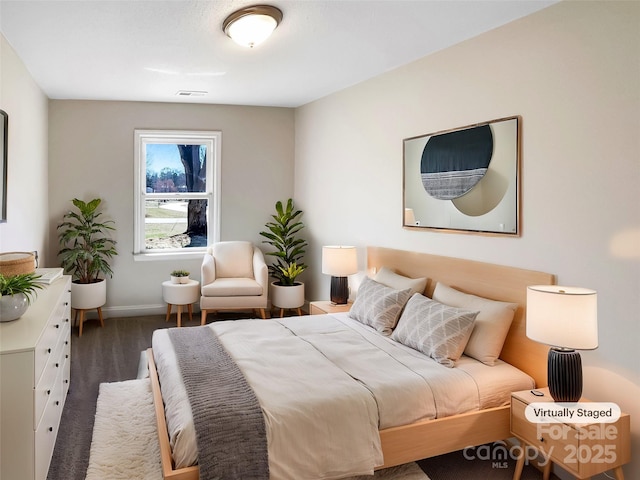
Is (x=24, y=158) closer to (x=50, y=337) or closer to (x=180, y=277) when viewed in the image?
(x=180, y=277)

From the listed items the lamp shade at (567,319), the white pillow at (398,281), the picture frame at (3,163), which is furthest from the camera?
the white pillow at (398,281)

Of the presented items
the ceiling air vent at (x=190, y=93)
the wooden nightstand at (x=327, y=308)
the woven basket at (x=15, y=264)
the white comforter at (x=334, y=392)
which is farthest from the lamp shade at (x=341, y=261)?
the woven basket at (x=15, y=264)

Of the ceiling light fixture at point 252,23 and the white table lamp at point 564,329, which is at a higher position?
the ceiling light fixture at point 252,23

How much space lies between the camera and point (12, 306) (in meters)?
2.20

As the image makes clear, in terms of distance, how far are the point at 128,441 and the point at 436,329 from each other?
1.90m

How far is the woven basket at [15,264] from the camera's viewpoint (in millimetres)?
2738

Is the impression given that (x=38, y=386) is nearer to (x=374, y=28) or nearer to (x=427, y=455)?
(x=427, y=455)

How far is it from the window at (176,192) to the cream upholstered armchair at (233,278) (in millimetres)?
440

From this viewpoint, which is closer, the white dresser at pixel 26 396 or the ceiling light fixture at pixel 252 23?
the white dresser at pixel 26 396

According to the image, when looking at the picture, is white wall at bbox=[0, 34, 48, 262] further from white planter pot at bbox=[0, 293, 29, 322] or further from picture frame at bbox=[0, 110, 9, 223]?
white planter pot at bbox=[0, 293, 29, 322]

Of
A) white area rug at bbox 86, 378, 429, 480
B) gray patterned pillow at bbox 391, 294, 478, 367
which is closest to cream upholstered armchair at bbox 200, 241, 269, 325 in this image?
white area rug at bbox 86, 378, 429, 480

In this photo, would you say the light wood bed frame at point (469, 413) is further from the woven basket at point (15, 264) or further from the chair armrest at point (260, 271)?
the chair armrest at point (260, 271)

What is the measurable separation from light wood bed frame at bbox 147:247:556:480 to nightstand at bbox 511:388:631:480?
0.26 meters

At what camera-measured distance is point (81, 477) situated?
96.3 inches
